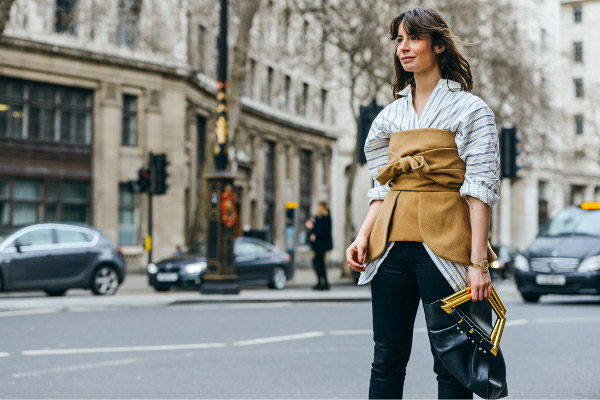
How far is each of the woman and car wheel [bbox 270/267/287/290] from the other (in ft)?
64.6

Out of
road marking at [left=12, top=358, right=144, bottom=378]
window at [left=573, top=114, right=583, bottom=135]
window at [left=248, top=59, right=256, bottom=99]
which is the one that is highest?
window at [left=573, top=114, right=583, bottom=135]

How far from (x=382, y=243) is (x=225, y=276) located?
1507 centimetres

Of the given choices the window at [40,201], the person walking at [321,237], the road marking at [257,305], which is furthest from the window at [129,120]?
the road marking at [257,305]

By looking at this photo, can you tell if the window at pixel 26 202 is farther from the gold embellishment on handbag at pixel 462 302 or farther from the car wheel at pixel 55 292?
the gold embellishment on handbag at pixel 462 302

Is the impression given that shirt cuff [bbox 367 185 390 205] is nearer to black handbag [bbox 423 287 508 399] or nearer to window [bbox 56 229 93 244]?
black handbag [bbox 423 287 508 399]

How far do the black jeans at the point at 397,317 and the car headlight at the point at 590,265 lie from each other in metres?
13.2

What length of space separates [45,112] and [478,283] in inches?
1123

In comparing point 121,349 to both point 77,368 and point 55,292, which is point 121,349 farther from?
point 55,292

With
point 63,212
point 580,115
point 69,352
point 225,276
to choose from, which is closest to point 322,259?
A: point 225,276

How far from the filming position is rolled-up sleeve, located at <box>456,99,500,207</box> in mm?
3639

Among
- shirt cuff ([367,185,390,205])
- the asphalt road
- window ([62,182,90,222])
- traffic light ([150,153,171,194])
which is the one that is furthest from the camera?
window ([62,182,90,222])

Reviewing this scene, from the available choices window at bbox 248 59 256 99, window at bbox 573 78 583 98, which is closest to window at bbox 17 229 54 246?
window at bbox 248 59 256 99

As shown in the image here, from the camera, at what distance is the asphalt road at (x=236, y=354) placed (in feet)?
23.6

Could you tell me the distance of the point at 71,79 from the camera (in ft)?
101
